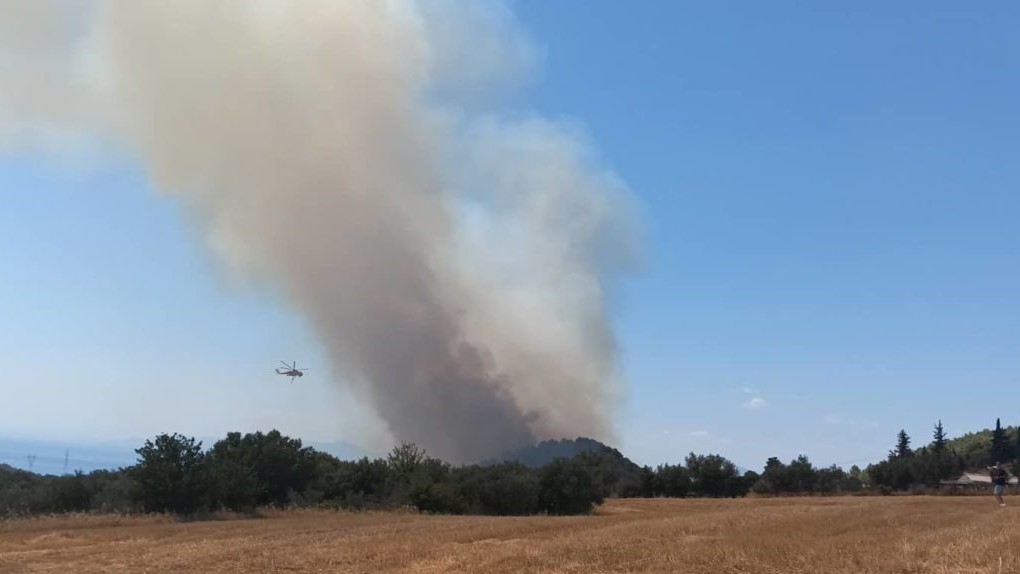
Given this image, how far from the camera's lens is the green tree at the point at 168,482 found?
37.7 meters

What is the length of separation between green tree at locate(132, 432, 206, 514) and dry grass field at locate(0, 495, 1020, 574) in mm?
5156

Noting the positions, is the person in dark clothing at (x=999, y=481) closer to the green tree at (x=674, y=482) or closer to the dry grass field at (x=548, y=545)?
the dry grass field at (x=548, y=545)

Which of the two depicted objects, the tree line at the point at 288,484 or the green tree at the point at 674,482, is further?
the green tree at the point at 674,482

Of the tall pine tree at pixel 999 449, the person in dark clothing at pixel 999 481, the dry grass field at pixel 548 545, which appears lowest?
the dry grass field at pixel 548 545

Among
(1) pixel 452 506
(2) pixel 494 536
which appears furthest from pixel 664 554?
(1) pixel 452 506

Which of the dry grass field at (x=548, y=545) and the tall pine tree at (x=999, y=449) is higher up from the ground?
the tall pine tree at (x=999, y=449)

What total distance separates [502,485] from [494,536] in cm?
2018

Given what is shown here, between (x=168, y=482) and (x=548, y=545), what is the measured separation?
2308cm

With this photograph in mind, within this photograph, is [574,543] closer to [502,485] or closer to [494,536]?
[494,536]

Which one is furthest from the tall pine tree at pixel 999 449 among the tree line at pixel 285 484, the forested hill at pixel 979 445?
the tree line at pixel 285 484

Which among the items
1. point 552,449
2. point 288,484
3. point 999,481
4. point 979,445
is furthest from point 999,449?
point 288,484

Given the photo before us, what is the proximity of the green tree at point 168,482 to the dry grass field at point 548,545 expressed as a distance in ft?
16.9

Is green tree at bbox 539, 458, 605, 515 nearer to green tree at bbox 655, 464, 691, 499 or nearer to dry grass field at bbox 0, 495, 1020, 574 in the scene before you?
dry grass field at bbox 0, 495, 1020, 574

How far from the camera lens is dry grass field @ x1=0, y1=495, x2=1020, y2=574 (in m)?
16.9
